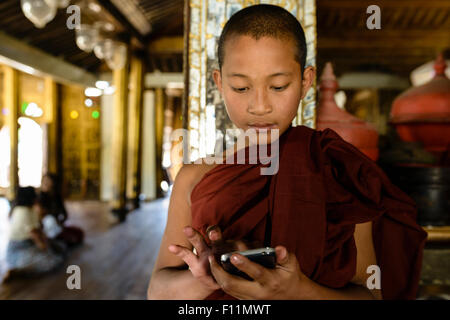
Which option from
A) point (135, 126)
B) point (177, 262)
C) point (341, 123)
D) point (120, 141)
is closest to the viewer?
point (177, 262)

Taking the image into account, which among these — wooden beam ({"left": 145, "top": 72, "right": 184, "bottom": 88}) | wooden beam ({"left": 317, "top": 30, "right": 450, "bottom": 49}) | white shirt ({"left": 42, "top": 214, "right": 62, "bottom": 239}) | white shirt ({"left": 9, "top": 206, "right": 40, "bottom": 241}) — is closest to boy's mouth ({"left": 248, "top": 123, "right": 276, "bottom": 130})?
white shirt ({"left": 9, "top": 206, "right": 40, "bottom": 241})

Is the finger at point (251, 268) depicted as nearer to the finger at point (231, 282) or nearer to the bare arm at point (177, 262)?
the finger at point (231, 282)

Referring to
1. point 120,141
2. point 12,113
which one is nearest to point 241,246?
point 120,141

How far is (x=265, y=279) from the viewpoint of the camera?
577 mm

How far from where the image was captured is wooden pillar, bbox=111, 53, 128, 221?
18.4ft

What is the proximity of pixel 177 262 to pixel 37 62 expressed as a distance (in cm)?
631

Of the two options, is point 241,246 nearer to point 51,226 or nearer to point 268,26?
point 268,26

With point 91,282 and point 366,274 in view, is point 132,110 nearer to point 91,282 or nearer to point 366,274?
point 91,282

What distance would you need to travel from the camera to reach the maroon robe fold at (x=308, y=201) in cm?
69

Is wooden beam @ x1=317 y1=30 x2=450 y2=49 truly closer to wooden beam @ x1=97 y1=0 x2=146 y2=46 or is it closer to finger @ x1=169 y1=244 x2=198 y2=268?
wooden beam @ x1=97 y1=0 x2=146 y2=46

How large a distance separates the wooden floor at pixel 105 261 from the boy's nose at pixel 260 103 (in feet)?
7.59

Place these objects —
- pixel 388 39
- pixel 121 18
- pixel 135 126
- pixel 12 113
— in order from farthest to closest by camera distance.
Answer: pixel 135 126 < pixel 12 113 < pixel 121 18 < pixel 388 39

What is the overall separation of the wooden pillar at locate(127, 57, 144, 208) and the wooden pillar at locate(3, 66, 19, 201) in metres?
2.05
